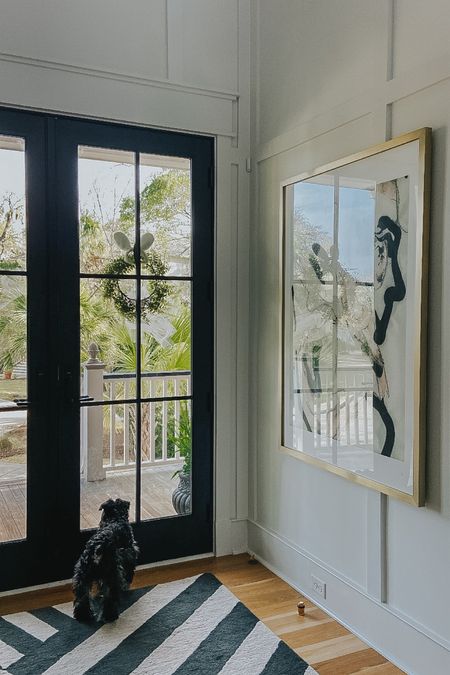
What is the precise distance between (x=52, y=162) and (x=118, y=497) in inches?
64.7

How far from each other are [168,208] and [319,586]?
6.35 ft

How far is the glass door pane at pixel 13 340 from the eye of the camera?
2762 millimetres

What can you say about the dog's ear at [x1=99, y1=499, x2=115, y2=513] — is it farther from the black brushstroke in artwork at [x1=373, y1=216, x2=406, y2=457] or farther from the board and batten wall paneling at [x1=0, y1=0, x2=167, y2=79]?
the board and batten wall paneling at [x1=0, y1=0, x2=167, y2=79]

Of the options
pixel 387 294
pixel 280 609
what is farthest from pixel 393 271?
pixel 280 609

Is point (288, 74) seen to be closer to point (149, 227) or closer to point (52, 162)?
point (149, 227)

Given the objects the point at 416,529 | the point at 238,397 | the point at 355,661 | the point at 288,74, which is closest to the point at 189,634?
the point at 355,661

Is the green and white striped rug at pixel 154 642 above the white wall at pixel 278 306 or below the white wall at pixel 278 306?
below

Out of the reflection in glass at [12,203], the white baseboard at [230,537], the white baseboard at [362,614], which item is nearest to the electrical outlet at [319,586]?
the white baseboard at [362,614]

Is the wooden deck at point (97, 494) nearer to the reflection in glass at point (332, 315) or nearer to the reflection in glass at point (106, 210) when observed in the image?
the reflection in glass at point (332, 315)

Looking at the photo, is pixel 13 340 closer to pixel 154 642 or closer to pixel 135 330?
pixel 135 330

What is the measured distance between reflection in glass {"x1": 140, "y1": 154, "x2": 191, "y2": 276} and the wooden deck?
104 centimetres

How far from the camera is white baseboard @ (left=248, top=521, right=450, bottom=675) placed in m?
2.11

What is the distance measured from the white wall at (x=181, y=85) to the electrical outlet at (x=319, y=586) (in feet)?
2.09

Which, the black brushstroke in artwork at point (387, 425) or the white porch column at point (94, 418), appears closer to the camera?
the black brushstroke in artwork at point (387, 425)
